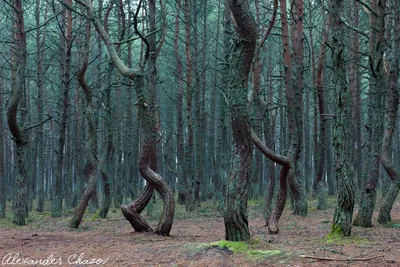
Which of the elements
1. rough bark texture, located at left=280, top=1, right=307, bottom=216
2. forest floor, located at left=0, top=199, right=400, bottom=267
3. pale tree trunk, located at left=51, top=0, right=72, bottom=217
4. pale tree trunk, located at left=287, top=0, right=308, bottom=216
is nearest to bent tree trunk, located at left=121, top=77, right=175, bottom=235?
forest floor, located at left=0, top=199, right=400, bottom=267

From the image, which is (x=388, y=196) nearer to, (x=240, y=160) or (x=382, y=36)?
(x=382, y=36)

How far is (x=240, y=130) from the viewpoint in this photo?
6934mm

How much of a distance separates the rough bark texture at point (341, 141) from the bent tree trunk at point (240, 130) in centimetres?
190

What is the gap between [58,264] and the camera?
641 cm

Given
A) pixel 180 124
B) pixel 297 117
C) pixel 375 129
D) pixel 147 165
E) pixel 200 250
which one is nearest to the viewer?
pixel 200 250

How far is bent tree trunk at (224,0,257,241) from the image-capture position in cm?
688

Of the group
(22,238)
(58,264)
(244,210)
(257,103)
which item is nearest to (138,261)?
(58,264)

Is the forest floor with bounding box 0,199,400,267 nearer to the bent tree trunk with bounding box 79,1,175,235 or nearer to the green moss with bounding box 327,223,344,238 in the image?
the green moss with bounding box 327,223,344,238

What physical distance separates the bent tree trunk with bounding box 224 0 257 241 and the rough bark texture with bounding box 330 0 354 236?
1.90m

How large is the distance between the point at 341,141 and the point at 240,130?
2.10 metres

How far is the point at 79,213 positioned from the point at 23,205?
251cm

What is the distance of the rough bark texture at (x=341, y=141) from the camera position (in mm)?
7793
